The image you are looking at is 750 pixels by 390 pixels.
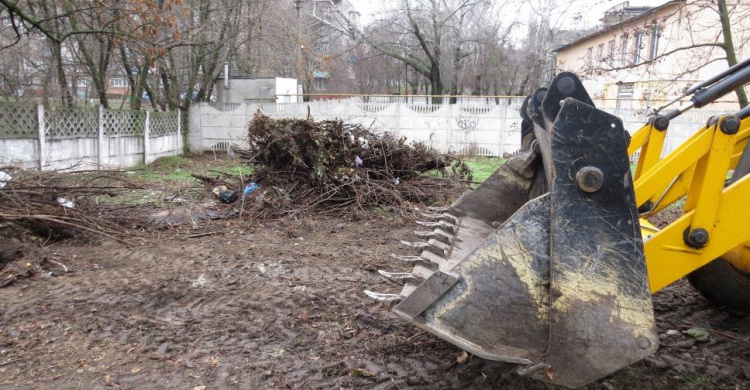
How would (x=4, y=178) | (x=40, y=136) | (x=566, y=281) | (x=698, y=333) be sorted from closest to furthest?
(x=566, y=281)
(x=698, y=333)
(x=4, y=178)
(x=40, y=136)

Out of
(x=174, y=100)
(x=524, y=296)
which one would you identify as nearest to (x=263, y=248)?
(x=524, y=296)

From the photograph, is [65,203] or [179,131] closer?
[65,203]

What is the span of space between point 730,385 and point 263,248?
418 cm

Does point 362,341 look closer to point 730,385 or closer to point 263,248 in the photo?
point 730,385

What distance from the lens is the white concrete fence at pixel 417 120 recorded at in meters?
16.0

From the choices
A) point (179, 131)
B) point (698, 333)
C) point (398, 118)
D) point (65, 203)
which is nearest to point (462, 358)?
point (698, 333)

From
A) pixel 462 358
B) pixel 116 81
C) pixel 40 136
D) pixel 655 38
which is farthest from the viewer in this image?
pixel 116 81

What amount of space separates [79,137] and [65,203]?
6.35m

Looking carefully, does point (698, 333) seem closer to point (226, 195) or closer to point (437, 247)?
point (437, 247)

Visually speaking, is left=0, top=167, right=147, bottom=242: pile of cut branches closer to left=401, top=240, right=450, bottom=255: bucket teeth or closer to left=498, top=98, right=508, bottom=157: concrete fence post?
left=401, top=240, right=450, bottom=255: bucket teeth

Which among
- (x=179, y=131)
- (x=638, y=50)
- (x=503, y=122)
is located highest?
(x=638, y=50)

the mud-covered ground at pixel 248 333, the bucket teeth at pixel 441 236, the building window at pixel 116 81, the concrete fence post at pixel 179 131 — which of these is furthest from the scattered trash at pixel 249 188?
the building window at pixel 116 81

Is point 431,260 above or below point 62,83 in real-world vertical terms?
below

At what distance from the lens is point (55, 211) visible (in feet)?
18.3
